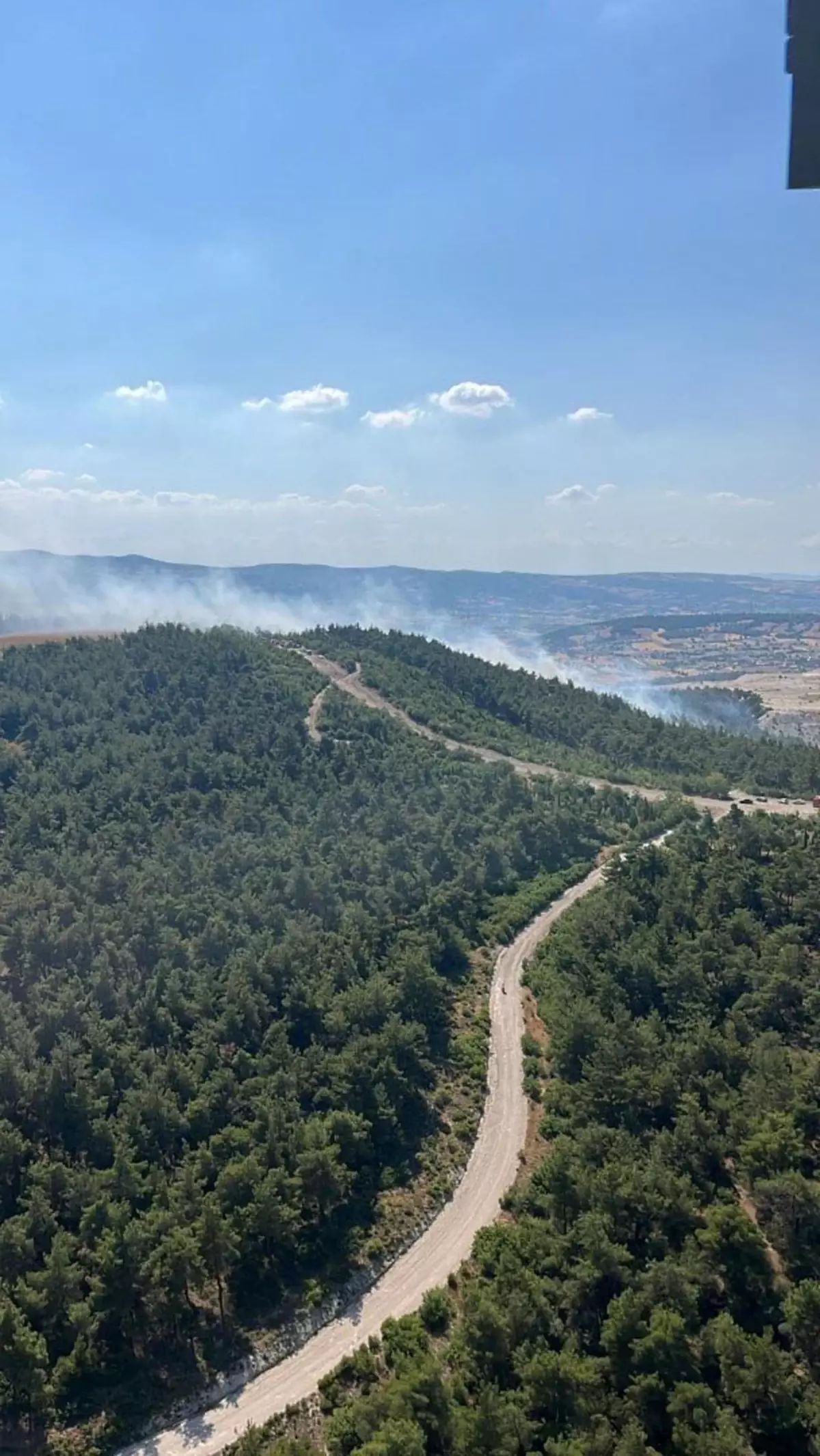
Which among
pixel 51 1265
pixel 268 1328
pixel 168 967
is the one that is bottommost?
pixel 268 1328

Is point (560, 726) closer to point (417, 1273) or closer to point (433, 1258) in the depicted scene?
point (433, 1258)

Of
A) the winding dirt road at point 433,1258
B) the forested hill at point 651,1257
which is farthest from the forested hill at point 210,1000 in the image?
the forested hill at point 651,1257

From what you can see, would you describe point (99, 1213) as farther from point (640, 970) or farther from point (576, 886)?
point (576, 886)

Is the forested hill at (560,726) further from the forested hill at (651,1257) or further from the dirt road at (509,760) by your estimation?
the forested hill at (651,1257)

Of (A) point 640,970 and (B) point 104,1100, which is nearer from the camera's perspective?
(B) point 104,1100

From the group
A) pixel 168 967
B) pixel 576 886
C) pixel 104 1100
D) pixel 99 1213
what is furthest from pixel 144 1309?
pixel 576 886

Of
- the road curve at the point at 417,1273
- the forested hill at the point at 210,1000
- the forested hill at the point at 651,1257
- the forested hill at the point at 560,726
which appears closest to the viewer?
the forested hill at the point at 651,1257
